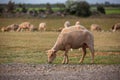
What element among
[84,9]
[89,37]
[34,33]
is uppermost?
[84,9]

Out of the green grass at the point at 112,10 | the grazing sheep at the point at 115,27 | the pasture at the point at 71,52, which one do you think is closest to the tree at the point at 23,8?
the pasture at the point at 71,52

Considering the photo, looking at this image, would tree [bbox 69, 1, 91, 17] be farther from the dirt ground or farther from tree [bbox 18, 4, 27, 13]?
the dirt ground

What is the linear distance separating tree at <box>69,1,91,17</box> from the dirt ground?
1103mm

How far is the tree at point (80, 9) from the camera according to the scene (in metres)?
7.83

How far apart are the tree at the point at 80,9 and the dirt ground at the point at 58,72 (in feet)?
3.62

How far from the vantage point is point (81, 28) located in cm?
914

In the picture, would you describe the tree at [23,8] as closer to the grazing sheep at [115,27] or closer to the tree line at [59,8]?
the tree line at [59,8]

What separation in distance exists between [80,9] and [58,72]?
1295 mm

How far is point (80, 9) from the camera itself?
25.7 ft

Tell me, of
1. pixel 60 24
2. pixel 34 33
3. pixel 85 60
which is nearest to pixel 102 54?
pixel 85 60

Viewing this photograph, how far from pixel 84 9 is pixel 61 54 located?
9.20ft

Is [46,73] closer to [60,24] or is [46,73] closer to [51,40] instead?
[60,24]

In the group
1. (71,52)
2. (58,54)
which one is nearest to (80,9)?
(58,54)

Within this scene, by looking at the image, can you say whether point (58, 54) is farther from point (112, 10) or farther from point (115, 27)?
point (112, 10)
